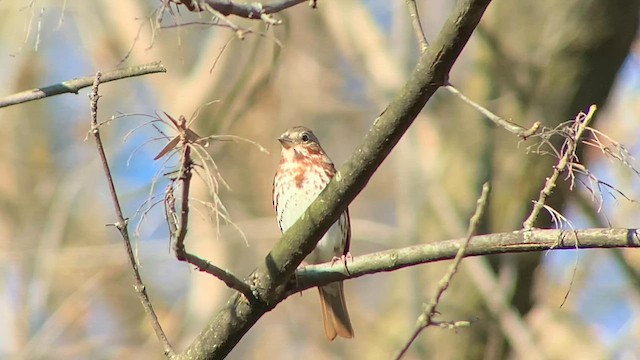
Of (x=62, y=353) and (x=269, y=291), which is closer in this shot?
(x=269, y=291)

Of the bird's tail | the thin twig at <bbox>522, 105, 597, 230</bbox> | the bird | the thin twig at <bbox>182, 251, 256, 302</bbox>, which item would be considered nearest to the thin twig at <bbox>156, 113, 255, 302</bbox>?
the thin twig at <bbox>182, 251, 256, 302</bbox>

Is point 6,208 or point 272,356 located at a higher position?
point 6,208

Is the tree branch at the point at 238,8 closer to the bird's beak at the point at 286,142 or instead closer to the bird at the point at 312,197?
the bird at the point at 312,197

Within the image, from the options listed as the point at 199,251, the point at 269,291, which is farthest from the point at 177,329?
the point at 269,291

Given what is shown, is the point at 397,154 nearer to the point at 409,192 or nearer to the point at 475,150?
the point at 409,192

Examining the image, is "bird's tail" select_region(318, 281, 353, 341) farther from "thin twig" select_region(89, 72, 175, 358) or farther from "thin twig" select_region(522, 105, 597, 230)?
"thin twig" select_region(522, 105, 597, 230)

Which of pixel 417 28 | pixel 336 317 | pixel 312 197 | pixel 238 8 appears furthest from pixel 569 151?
pixel 336 317

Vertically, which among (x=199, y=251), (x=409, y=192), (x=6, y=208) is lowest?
(x=409, y=192)
